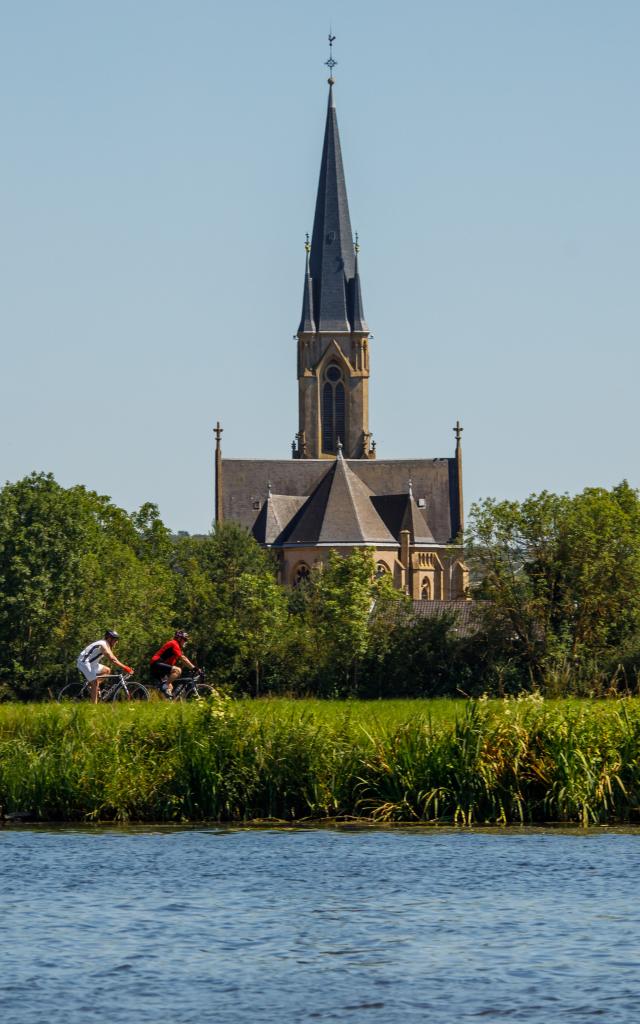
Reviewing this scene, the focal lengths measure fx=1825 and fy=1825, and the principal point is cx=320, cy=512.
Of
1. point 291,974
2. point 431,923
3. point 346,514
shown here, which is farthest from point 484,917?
point 346,514

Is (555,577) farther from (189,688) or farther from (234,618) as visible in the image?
(189,688)

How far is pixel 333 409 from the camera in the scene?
148500 mm

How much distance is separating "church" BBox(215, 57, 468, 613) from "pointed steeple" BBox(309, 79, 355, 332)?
0.08 metres

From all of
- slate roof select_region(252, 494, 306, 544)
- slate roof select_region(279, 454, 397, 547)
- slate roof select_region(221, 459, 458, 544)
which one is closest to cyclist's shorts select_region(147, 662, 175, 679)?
slate roof select_region(279, 454, 397, 547)

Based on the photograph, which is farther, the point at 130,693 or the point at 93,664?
the point at 130,693

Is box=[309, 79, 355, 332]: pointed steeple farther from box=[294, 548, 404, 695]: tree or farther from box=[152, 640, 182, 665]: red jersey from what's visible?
box=[152, 640, 182, 665]: red jersey

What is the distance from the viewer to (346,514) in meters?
124

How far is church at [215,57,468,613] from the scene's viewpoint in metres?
126

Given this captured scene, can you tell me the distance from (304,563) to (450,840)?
337 ft

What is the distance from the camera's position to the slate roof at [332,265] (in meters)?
147

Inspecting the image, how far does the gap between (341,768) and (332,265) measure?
12637 cm

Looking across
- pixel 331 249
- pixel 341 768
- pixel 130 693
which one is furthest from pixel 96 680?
pixel 331 249

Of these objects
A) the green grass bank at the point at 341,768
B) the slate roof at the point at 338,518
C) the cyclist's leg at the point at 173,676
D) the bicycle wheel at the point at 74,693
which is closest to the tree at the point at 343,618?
the bicycle wheel at the point at 74,693

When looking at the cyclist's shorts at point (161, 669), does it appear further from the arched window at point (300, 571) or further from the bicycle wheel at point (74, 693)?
the arched window at point (300, 571)
